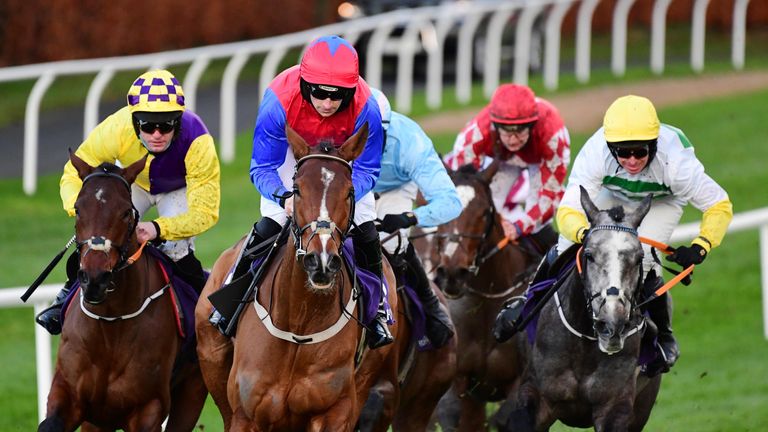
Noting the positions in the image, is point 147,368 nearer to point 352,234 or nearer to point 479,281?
point 352,234

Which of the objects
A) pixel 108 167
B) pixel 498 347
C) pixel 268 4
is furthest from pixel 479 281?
pixel 268 4

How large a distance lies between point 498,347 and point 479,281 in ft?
1.27

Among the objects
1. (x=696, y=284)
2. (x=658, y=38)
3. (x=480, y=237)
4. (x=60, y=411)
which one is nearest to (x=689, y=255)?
(x=480, y=237)

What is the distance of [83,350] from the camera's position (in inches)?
293

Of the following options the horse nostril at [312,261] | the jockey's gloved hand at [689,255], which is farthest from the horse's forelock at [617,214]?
the horse nostril at [312,261]

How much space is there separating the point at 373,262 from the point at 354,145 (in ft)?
2.58

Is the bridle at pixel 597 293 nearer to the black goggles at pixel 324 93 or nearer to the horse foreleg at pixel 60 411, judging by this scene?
the black goggles at pixel 324 93

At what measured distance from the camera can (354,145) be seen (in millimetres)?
6672

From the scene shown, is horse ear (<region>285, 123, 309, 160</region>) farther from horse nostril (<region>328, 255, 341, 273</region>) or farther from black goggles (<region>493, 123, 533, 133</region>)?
black goggles (<region>493, 123, 533, 133</region>)

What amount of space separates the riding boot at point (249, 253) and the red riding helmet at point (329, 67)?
0.72 m

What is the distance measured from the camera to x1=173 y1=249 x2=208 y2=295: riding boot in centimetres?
803

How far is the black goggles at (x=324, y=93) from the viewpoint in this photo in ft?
22.8

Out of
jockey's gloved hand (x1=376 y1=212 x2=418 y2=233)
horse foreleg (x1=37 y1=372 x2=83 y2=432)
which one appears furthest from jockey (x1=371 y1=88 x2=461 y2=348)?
horse foreleg (x1=37 y1=372 x2=83 y2=432)

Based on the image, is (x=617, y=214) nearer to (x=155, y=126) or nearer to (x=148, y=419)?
(x=155, y=126)
